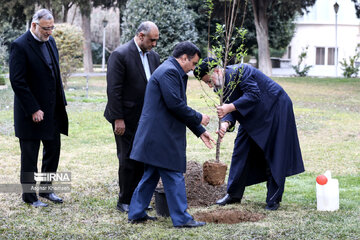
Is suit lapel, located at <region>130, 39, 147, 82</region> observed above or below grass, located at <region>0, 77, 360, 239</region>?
above

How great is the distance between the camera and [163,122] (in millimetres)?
5531

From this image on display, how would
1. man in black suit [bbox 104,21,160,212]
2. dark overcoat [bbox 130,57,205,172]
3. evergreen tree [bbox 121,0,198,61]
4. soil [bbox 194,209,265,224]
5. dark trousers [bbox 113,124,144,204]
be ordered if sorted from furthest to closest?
evergreen tree [bbox 121,0,198,61] → dark trousers [bbox 113,124,144,204] → man in black suit [bbox 104,21,160,212] → soil [bbox 194,209,265,224] → dark overcoat [bbox 130,57,205,172]

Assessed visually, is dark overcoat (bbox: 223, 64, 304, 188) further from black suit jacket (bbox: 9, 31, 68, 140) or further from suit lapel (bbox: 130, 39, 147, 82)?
black suit jacket (bbox: 9, 31, 68, 140)

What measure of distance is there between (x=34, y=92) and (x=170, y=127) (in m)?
1.76

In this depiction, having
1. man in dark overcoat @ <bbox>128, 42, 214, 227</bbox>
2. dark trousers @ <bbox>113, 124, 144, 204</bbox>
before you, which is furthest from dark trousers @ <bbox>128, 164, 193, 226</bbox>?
dark trousers @ <bbox>113, 124, 144, 204</bbox>

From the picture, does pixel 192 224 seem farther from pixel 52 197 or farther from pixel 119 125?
pixel 52 197

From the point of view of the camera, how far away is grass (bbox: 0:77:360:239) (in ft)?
18.1

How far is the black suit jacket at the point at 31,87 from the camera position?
20.7ft

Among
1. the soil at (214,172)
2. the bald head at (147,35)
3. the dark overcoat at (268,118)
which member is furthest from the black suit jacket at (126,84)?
the soil at (214,172)

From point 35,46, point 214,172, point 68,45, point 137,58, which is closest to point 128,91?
point 137,58

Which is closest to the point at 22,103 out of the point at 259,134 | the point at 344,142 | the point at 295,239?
the point at 259,134

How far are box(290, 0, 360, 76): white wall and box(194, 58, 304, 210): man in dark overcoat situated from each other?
41.1m

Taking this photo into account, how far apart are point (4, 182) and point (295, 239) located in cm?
419

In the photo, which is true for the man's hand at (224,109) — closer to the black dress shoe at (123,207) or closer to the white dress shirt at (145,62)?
the white dress shirt at (145,62)
